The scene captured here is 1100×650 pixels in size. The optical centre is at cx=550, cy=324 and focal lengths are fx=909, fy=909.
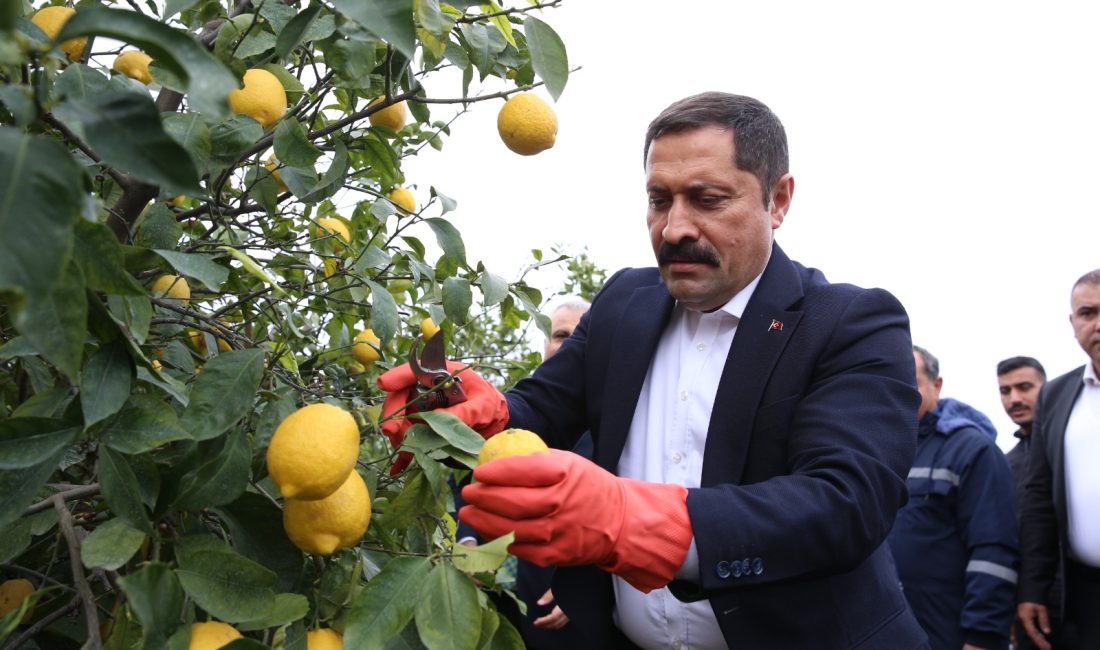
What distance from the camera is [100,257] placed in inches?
31.1

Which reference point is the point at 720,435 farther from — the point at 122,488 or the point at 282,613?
the point at 122,488

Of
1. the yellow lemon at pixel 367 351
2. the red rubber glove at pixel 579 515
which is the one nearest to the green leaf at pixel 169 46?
the red rubber glove at pixel 579 515

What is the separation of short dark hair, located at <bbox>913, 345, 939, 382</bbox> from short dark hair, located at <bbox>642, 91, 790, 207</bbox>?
230 cm

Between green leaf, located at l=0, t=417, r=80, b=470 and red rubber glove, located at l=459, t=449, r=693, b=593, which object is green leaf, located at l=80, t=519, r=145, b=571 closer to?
green leaf, located at l=0, t=417, r=80, b=470

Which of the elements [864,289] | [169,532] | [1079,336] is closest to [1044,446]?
[1079,336]

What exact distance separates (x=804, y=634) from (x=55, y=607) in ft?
3.93

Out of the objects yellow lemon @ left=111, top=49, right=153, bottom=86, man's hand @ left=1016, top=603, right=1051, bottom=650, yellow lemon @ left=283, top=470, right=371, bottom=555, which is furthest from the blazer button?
man's hand @ left=1016, top=603, right=1051, bottom=650

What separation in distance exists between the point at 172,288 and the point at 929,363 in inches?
133

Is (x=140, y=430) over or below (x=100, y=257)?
below

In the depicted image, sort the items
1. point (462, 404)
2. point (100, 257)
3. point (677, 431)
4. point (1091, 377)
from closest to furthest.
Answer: point (100, 257)
point (462, 404)
point (677, 431)
point (1091, 377)

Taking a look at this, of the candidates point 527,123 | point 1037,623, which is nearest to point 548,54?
point 527,123

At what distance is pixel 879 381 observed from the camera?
5.19 feet

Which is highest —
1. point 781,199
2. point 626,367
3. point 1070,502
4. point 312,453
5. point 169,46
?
point 169,46

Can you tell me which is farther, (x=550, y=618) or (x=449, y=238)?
(x=550, y=618)
